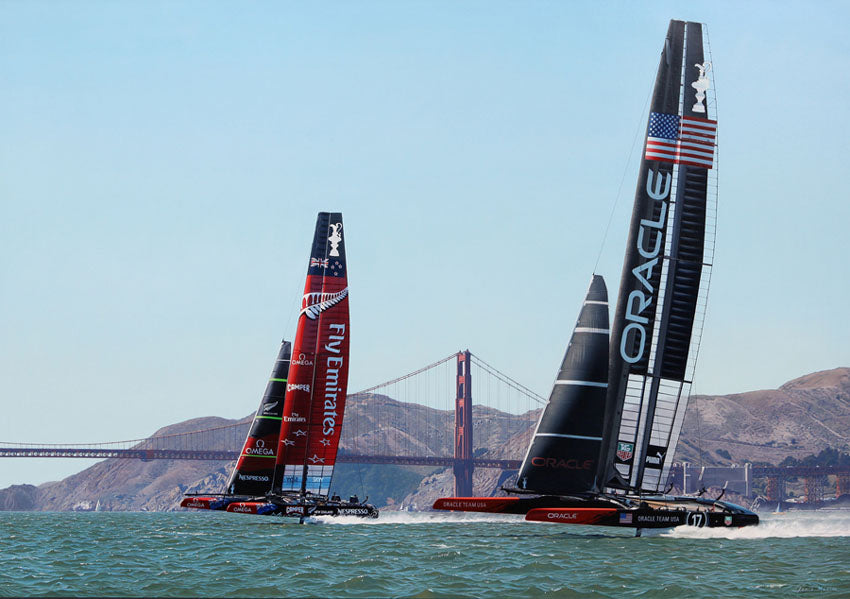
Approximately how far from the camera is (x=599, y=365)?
1870cm

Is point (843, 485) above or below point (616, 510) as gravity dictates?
above

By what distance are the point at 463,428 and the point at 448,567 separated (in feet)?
267

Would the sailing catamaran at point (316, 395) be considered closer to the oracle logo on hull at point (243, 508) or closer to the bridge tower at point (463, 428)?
the oracle logo on hull at point (243, 508)

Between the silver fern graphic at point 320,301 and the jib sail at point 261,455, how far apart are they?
11.6 ft

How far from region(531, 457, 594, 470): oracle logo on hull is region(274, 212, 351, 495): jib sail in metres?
9.93

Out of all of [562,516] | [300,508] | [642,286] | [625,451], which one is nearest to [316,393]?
[300,508]

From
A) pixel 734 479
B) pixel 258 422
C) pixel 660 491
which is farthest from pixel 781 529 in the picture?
pixel 734 479

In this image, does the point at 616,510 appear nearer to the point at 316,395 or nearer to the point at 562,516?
the point at 562,516

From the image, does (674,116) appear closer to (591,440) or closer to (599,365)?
(599,365)

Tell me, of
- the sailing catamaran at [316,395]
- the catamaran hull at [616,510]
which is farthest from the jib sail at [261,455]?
the catamaran hull at [616,510]

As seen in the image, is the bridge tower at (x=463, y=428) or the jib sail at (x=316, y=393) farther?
the bridge tower at (x=463, y=428)

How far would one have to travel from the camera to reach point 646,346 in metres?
18.8

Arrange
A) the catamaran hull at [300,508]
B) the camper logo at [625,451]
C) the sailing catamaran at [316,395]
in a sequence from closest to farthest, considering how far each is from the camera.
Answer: the camper logo at [625,451] < the catamaran hull at [300,508] < the sailing catamaran at [316,395]

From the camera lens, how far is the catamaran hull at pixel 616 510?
57.2ft
